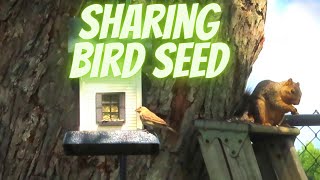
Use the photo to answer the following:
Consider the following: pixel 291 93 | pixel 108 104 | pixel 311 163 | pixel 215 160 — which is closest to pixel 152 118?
pixel 108 104

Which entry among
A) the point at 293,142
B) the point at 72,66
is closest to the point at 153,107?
the point at 72,66

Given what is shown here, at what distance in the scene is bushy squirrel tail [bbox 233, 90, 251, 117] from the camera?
2.32 metres

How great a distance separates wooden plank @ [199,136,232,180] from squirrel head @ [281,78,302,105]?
0.32 metres

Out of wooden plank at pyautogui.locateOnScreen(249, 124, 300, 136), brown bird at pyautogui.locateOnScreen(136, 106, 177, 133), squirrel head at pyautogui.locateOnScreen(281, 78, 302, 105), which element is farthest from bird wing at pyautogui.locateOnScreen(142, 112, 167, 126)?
squirrel head at pyautogui.locateOnScreen(281, 78, 302, 105)

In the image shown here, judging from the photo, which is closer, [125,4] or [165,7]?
[125,4]

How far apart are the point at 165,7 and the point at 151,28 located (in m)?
0.16

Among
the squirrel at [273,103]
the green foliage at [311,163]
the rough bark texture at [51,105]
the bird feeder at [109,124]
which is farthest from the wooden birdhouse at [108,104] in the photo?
the green foliage at [311,163]

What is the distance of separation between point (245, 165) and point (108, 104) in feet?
2.05

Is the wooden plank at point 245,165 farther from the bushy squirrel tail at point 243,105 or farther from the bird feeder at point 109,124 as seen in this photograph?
the bird feeder at point 109,124

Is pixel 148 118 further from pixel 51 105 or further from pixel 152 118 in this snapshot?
pixel 51 105

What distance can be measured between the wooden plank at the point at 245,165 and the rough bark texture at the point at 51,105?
0.52 ft

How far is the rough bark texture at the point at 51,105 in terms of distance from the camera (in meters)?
2.08

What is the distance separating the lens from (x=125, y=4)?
6.28 feet

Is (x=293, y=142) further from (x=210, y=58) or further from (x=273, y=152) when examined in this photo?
(x=210, y=58)
